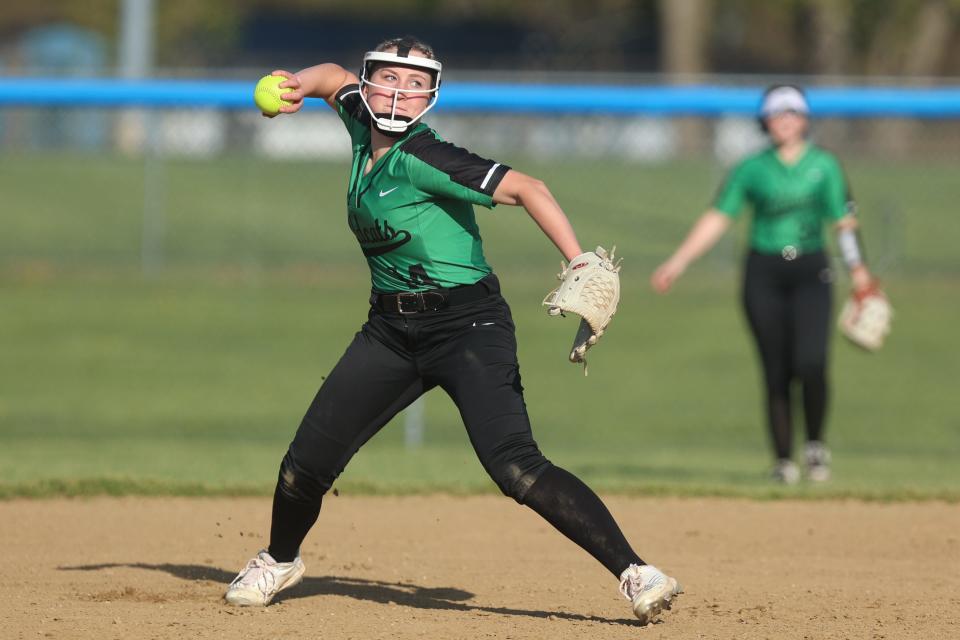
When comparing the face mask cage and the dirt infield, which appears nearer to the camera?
the face mask cage

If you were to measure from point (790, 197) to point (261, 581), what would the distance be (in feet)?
14.1

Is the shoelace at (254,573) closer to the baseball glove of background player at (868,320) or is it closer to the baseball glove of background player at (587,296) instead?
the baseball glove of background player at (587,296)

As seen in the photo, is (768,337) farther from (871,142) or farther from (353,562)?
(871,142)

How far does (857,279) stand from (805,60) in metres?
43.9

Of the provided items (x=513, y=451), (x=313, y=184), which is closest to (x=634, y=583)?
(x=513, y=451)

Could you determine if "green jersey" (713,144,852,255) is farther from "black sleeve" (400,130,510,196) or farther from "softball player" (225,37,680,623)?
"black sleeve" (400,130,510,196)

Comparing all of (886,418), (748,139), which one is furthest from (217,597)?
(748,139)

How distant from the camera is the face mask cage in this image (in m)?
5.18

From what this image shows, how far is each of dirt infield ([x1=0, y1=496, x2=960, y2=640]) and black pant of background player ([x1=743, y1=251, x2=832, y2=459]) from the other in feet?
2.70

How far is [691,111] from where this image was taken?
10844 mm

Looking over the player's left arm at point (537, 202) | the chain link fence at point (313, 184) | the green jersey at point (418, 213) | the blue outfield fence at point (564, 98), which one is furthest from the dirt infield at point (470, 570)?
the chain link fence at point (313, 184)

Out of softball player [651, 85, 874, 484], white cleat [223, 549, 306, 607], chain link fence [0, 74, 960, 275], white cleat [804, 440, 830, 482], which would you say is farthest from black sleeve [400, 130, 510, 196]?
chain link fence [0, 74, 960, 275]

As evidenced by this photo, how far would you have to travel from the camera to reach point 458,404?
5.27 m

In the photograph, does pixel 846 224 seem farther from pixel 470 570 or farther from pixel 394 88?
pixel 394 88
